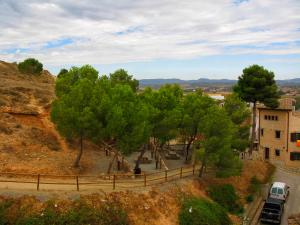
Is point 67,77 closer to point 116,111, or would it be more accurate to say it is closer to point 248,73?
point 116,111

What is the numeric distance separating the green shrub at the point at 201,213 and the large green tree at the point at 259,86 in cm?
1995

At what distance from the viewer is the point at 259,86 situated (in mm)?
46781

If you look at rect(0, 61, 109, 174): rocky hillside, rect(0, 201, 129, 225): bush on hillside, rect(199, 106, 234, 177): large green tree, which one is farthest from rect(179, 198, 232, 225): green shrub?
rect(0, 61, 109, 174): rocky hillside

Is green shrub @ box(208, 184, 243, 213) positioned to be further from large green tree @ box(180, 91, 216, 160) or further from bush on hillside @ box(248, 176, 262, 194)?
large green tree @ box(180, 91, 216, 160)

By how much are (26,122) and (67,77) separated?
6.04 meters

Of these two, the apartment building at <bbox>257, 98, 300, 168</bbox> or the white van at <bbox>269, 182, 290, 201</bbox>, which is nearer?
the white van at <bbox>269, 182, 290, 201</bbox>

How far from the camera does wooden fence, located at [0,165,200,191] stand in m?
26.1

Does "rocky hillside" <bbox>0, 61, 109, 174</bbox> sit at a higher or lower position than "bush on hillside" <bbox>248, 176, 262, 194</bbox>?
higher

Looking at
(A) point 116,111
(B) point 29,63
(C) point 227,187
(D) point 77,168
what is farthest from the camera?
(B) point 29,63

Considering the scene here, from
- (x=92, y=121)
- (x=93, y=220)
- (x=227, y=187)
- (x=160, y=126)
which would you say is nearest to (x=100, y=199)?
(x=93, y=220)

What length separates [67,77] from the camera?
130 ft

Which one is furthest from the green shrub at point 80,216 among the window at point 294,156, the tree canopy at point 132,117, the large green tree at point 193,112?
the window at point 294,156

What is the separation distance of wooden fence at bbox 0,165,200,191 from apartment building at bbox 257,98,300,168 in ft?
73.4

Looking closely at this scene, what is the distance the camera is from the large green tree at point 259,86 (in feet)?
153
